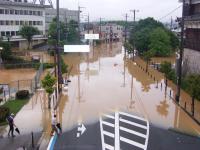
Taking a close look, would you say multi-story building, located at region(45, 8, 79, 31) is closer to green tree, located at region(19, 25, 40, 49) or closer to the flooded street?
green tree, located at region(19, 25, 40, 49)

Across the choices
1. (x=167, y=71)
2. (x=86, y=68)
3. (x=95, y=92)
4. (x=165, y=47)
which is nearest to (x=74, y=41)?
(x=165, y=47)

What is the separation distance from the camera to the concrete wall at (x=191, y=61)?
42.0m

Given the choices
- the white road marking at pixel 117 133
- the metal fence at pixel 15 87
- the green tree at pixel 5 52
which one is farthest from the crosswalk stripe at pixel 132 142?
the green tree at pixel 5 52

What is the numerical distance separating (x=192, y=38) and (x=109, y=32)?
116 metres

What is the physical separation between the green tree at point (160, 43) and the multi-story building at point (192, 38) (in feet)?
105

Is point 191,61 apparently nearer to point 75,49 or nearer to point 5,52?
point 5,52

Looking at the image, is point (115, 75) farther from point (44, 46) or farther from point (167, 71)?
point (44, 46)

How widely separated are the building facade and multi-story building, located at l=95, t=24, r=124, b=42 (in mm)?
98087

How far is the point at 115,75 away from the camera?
54.3 meters

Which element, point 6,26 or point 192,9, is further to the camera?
point 6,26

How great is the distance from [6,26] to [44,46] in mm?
15405

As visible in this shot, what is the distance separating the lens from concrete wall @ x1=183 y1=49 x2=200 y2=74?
4203 centimetres

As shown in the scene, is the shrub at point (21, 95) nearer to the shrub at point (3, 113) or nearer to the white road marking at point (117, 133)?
the shrub at point (3, 113)

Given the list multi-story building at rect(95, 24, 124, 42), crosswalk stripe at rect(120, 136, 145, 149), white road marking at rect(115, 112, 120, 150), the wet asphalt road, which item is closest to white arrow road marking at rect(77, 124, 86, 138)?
the wet asphalt road
